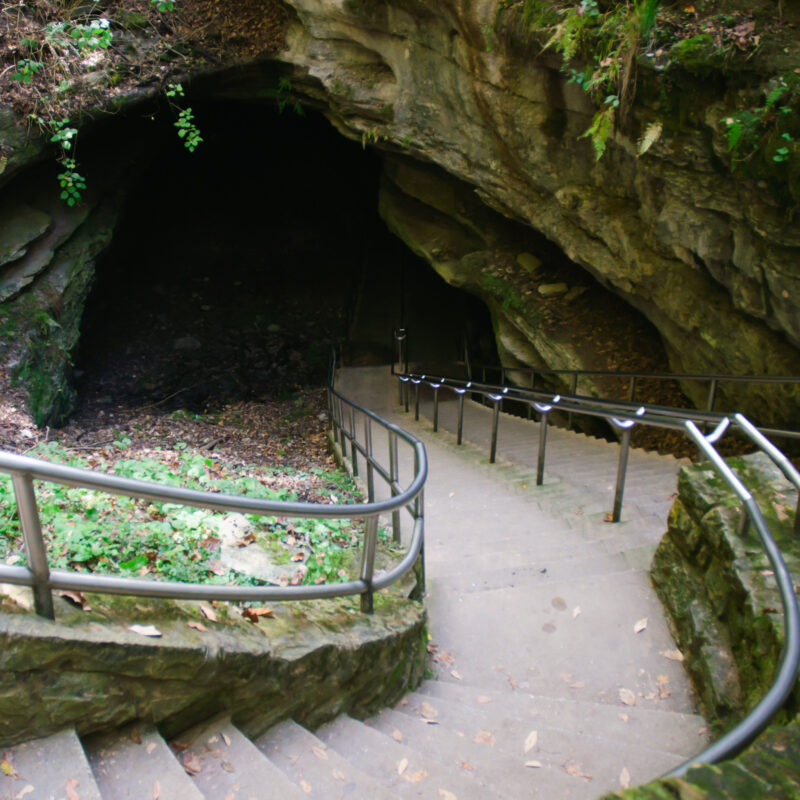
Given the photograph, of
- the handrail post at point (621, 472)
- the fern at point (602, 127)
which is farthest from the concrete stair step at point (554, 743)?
the fern at point (602, 127)

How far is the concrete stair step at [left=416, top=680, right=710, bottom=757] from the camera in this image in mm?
2480

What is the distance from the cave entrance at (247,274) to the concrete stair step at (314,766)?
9.53m

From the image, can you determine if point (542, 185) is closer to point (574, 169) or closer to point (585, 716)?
point (574, 169)

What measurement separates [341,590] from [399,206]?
1079 centimetres

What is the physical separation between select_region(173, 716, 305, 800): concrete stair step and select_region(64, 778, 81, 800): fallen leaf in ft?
1.20

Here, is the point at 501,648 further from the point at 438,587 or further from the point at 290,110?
the point at 290,110

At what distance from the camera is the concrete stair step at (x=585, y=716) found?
248cm

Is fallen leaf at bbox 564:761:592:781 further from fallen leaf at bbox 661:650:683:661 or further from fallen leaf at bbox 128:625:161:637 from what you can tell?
fallen leaf at bbox 128:625:161:637

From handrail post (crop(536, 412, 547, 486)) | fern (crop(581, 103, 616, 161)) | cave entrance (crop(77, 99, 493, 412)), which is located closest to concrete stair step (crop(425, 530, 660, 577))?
handrail post (crop(536, 412, 547, 486))

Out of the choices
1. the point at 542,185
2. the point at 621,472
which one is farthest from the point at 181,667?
the point at 542,185

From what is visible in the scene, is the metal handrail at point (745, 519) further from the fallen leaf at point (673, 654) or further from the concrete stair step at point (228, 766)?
the concrete stair step at point (228, 766)

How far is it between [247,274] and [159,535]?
12493 mm

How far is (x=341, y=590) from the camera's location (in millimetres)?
2438

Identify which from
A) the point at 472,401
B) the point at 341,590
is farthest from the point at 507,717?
the point at 472,401
